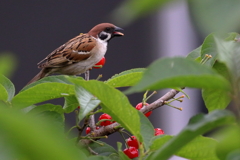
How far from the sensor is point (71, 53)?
2.62 metres

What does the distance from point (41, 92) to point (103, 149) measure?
24 cm

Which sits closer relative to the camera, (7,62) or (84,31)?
(7,62)

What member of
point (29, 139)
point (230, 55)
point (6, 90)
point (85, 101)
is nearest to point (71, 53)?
point (6, 90)

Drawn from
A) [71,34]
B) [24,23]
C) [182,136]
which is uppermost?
[182,136]

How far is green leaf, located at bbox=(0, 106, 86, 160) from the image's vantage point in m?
0.23

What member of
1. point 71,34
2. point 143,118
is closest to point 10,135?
point 143,118

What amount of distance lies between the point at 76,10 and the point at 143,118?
362cm

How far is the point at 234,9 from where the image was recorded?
277 millimetres

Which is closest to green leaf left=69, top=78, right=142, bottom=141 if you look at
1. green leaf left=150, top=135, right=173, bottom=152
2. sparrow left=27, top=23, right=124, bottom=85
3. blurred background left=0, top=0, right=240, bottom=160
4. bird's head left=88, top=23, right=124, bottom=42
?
green leaf left=150, top=135, right=173, bottom=152

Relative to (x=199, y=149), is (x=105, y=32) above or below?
below

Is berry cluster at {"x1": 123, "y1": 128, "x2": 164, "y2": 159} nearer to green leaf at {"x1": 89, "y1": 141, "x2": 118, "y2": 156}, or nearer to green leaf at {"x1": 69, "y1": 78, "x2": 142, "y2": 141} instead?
green leaf at {"x1": 89, "y1": 141, "x2": 118, "y2": 156}

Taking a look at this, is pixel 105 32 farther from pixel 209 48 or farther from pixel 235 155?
pixel 235 155

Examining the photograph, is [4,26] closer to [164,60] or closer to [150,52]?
[150,52]

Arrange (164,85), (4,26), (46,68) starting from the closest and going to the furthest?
(164,85) → (46,68) → (4,26)
